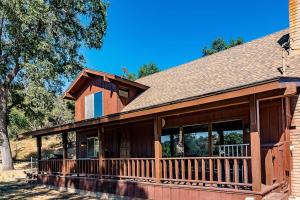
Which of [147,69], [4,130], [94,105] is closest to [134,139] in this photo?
[94,105]

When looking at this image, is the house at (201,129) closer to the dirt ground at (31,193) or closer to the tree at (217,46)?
the dirt ground at (31,193)

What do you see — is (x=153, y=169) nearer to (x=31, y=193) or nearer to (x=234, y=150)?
(x=234, y=150)

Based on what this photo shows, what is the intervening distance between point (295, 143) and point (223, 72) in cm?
Result: 403

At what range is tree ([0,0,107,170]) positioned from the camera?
2184 cm

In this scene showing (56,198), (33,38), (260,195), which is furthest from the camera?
(33,38)

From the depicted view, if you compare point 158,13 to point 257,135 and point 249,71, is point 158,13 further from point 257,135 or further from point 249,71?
point 257,135

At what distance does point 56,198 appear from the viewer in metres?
13.3

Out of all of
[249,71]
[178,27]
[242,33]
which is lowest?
[249,71]

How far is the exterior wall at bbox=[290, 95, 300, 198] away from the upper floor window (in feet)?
31.0

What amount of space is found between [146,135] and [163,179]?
14.8 feet

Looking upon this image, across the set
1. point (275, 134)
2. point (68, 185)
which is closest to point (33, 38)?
point (68, 185)

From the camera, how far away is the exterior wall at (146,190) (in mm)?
8664

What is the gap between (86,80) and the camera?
706 inches

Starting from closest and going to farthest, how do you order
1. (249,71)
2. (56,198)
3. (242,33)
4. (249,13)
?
(249,71) → (56,198) → (249,13) → (242,33)
